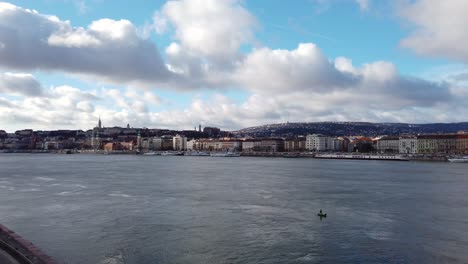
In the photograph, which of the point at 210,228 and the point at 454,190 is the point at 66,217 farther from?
the point at 454,190

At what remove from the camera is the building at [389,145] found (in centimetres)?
8581

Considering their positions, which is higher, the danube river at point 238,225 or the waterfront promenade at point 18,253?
the waterfront promenade at point 18,253

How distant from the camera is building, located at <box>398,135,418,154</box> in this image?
3132 inches

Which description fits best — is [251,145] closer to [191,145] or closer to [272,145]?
[272,145]

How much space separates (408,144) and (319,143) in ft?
70.7

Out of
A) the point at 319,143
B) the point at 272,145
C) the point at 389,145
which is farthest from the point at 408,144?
the point at 272,145

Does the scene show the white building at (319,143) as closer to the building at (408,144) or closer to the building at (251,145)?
the building at (251,145)

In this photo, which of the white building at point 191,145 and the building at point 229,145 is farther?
the white building at point 191,145

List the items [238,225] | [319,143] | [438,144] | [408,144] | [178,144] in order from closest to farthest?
[238,225], [438,144], [408,144], [319,143], [178,144]

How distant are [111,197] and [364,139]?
3479 inches

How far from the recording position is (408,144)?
81.2 m

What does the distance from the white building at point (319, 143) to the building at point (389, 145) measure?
36.3ft

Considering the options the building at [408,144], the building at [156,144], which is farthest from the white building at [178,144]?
the building at [408,144]

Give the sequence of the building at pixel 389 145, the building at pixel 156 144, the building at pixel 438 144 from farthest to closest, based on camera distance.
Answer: the building at pixel 156 144
the building at pixel 389 145
the building at pixel 438 144
